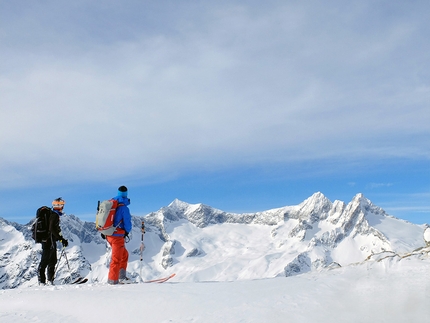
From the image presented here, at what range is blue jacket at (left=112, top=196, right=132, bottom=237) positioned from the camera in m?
12.1

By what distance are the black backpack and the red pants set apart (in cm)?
379

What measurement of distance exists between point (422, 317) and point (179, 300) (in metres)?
4.75

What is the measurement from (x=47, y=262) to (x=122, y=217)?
15.2 ft

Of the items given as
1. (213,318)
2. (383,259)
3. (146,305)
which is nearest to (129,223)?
(146,305)

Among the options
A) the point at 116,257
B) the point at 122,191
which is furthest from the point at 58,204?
the point at 116,257

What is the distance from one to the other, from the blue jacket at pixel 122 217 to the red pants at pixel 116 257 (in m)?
0.21

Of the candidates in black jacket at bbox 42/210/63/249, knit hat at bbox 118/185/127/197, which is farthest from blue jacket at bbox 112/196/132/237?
black jacket at bbox 42/210/63/249

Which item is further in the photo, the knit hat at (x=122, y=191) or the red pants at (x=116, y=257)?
the knit hat at (x=122, y=191)

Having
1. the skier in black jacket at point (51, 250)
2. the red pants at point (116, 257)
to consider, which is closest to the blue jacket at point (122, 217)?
the red pants at point (116, 257)

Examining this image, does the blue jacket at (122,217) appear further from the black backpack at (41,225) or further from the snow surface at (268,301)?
the black backpack at (41,225)

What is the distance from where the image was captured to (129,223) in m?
12.3

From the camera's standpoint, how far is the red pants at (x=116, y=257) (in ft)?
39.0

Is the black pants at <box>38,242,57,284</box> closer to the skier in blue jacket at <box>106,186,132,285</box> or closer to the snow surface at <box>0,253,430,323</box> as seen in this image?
the skier in blue jacket at <box>106,186,132,285</box>

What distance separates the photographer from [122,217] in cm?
1220
